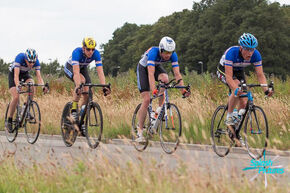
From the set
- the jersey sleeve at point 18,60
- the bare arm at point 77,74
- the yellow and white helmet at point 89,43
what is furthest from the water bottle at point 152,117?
the jersey sleeve at point 18,60

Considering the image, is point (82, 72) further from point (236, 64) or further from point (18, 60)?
point (236, 64)

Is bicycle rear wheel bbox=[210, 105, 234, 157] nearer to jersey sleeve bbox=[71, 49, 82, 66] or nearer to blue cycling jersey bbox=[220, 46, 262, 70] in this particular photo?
blue cycling jersey bbox=[220, 46, 262, 70]

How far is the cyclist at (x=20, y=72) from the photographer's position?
1182cm

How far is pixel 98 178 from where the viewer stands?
5105 millimetres

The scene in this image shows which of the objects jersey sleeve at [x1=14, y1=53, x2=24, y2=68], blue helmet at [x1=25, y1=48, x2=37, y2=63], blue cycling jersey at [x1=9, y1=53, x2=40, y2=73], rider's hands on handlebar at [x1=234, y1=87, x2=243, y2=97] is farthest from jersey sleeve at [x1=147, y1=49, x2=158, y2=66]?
jersey sleeve at [x1=14, y1=53, x2=24, y2=68]

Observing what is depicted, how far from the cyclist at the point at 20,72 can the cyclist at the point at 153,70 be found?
264cm

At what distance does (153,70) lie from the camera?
9.53 meters

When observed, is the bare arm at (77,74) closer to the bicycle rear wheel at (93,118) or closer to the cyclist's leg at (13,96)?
the bicycle rear wheel at (93,118)

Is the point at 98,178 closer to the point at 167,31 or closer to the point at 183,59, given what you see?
the point at 183,59

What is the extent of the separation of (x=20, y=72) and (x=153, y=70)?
435cm

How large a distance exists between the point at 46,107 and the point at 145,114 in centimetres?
754

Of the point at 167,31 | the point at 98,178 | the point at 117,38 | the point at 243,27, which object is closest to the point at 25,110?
the point at 98,178

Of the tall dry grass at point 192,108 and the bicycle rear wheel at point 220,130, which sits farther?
the tall dry grass at point 192,108

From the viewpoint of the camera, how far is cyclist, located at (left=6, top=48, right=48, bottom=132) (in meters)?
11.8
